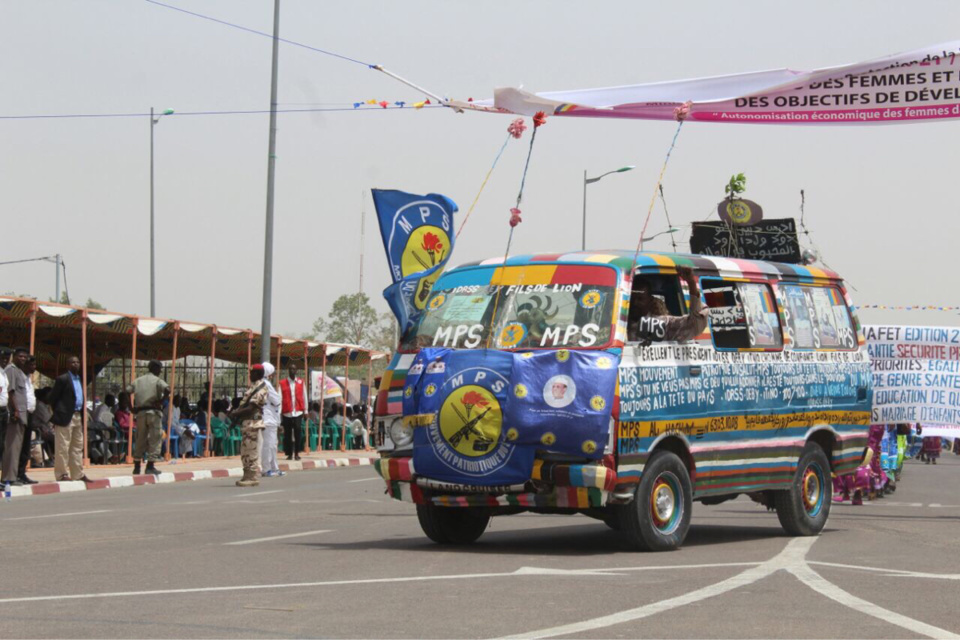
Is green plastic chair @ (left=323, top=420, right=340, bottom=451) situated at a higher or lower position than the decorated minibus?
lower

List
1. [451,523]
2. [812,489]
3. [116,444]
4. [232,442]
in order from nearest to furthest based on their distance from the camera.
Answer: [451,523] → [812,489] → [116,444] → [232,442]

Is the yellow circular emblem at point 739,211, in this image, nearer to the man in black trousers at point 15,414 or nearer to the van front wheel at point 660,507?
the van front wheel at point 660,507

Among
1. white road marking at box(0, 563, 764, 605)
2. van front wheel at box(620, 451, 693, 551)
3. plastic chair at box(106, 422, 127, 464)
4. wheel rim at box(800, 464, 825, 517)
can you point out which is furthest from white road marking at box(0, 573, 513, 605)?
plastic chair at box(106, 422, 127, 464)

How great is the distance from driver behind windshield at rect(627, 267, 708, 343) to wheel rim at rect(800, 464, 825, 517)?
244cm

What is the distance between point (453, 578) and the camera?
367 inches

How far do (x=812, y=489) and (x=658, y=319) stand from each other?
319 cm

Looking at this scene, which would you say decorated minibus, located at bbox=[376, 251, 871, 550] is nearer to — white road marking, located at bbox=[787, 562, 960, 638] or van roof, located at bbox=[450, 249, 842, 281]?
van roof, located at bbox=[450, 249, 842, 281]

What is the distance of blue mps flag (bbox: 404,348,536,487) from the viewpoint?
36.2ft

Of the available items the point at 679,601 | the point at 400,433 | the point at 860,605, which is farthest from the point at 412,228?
the point at 860,605

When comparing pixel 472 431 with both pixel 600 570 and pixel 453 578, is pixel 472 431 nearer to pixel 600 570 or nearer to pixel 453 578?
pixel 600 570

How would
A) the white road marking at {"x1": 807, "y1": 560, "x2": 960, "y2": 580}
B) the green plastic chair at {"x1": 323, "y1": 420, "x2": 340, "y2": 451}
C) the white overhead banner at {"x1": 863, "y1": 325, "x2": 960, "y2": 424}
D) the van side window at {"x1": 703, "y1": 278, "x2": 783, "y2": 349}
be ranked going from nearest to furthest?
the white road marking at {"x1": 807, "y1": 560, "x2": 960, "y2": 580} → the van side window at {"x1": 703, "y1": 278, "x2": 783, "y2": 349} → the white overhead banner at {"x1": 863, "y1": 325, "x2": 960, "y2": 424} → the green plastic chair at {"x1": 323, "y1": 420, "x2": 340, "y2": 451}

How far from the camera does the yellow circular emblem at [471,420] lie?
1107cm

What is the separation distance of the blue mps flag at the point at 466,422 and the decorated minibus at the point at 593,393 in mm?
11

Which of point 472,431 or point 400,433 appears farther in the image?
point 400,433
